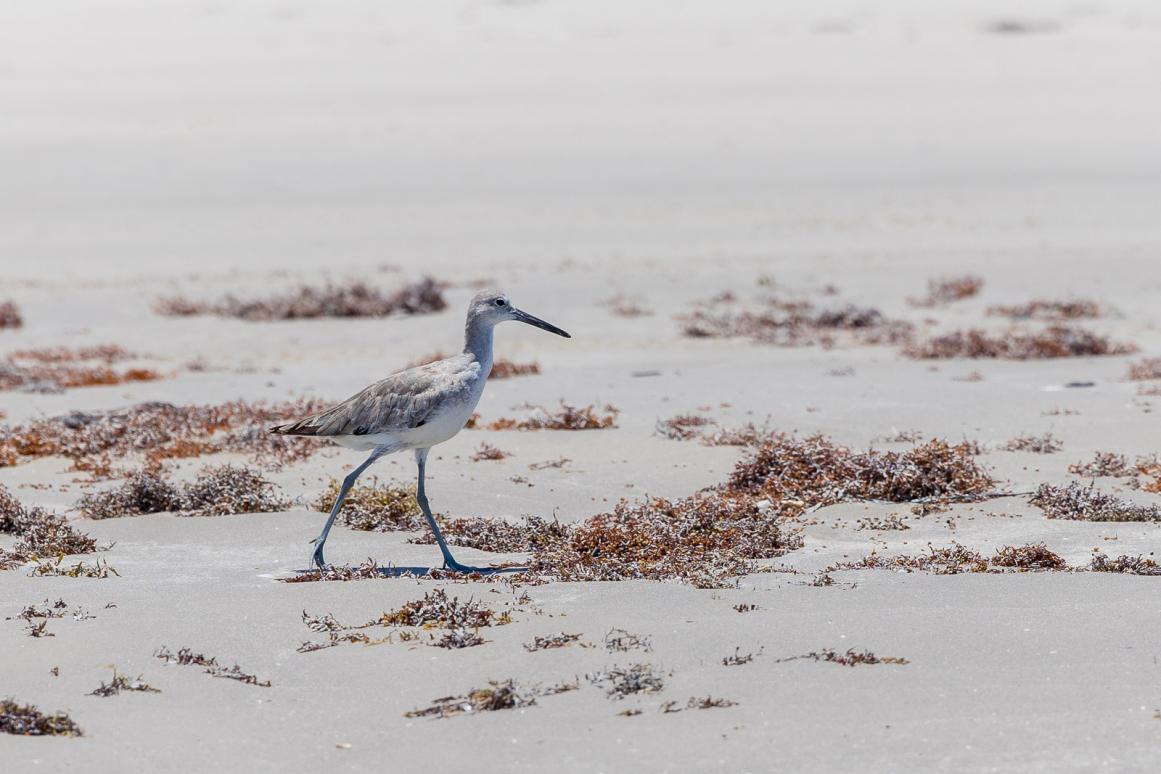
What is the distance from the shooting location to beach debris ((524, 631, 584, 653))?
6703 millimetres

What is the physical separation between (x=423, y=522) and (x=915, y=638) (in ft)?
12.1

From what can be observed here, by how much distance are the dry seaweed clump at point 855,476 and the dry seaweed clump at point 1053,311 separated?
8981mm

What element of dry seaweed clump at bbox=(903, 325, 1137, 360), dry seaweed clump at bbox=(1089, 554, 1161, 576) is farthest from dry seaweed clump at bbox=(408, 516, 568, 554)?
dry seaweed clump at bbox=(903, 325, 1137, 360)

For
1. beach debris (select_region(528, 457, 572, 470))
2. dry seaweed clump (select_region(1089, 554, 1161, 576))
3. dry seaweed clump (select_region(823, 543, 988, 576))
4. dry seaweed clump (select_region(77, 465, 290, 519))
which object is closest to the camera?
dry seaweed clump (select_region(1089, 554, 1161, 576))

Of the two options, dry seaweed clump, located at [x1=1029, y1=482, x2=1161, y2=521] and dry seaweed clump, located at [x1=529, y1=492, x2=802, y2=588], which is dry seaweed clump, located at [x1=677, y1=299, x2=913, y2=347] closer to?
dry seaweed clump, located at [x1=1029, y1=482, x2=1161, y2=521]

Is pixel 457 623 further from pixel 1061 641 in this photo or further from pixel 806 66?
pixel 806 66

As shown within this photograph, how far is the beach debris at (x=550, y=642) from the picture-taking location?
670 cm

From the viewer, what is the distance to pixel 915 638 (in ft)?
22.0

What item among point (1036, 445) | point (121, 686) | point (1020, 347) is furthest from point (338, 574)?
point (1020, 347)

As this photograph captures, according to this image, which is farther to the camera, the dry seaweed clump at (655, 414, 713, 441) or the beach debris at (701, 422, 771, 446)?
the dry seaweed clump at (655, 414, 713, 441)

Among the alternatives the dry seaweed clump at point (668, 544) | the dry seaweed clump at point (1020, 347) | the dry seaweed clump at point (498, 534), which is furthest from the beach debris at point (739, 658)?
the dry seaweed clump at point (1020, 347)

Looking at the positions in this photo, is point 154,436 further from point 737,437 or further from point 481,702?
point 481,702

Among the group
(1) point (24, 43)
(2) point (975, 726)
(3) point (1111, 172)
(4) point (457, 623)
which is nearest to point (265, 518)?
(4) point (457, 623)

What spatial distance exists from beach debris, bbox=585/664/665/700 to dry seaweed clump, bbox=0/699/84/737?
204 centimetres
